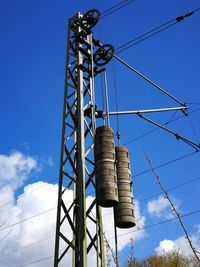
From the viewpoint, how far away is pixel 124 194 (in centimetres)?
749

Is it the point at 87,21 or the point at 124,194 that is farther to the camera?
the point at 87,21

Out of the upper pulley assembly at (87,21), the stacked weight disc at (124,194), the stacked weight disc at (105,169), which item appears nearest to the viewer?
the stacked weight disc at (105,169)

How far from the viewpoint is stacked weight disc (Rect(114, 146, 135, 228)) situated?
7.30 metres

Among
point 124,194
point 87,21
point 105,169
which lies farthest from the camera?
point 87,21

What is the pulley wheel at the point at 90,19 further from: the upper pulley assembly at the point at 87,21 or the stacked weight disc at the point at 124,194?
the stacked weight disc at the point at 124,194

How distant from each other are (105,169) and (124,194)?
2.23 feet

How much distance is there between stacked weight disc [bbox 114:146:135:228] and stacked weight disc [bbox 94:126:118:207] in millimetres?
226

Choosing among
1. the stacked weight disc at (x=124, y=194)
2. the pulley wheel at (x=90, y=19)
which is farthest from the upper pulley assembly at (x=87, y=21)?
the stacked weight disc at (x=124, y=194)

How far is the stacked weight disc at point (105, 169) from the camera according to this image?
23.3 feet

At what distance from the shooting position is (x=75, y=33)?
10.5 meters

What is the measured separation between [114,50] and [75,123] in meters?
2.58

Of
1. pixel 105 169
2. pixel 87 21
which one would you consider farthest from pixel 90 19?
pixel 105 169

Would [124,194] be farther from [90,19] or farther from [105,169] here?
[90,19]

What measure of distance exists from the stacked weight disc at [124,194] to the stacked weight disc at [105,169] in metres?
0.23
